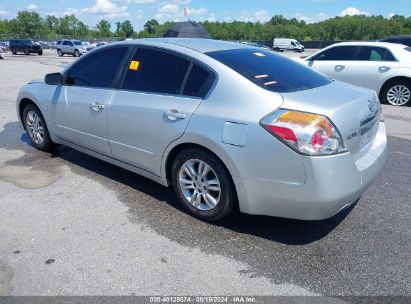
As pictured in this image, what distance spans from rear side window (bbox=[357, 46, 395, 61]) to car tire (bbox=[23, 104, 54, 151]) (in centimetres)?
779

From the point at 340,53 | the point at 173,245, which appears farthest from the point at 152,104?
the point at 340,53

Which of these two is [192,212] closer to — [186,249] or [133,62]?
[186,249]

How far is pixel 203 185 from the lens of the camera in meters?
3.40

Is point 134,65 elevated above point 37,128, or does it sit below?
above

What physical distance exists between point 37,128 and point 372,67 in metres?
7.79

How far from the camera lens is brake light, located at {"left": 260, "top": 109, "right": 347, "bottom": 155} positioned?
108 inches

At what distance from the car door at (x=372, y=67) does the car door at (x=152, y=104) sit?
7.13m

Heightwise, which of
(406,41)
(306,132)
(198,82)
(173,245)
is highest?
(198,82)

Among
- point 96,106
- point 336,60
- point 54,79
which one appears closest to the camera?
point 96,106

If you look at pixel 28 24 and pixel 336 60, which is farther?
pixel 28 24

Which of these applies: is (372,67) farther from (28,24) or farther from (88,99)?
(28,24)

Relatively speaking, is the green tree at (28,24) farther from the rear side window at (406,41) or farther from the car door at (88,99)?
the car door at (88,99)

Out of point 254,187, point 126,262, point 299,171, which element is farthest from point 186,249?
point 299,171

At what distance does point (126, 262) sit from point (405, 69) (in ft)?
27.9
